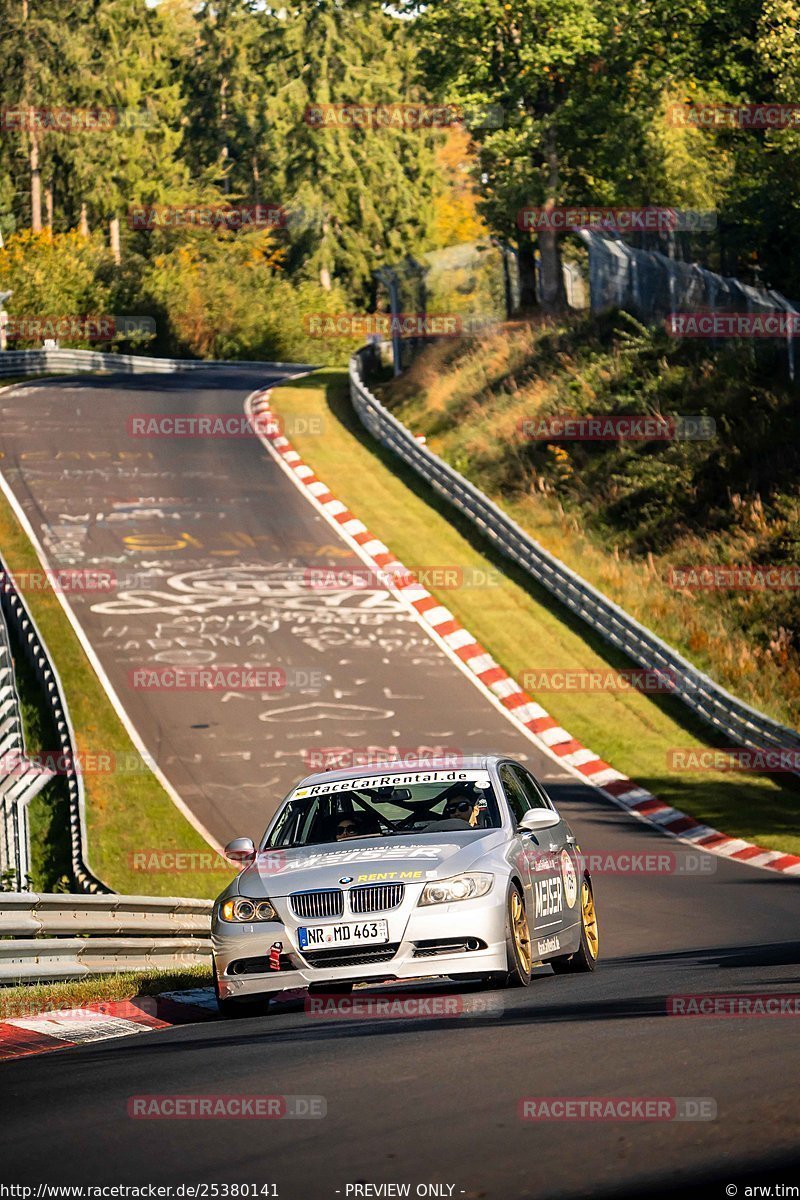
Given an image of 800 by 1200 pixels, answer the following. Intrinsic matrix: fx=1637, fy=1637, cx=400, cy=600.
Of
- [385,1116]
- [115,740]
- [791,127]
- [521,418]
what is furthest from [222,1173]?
[791,127]

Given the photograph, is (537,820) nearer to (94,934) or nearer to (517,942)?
(517,942)

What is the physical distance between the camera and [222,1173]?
214 inches

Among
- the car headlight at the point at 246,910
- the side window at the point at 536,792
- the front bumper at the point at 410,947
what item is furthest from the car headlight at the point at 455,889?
the side window at the point at 536,792

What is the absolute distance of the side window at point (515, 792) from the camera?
10.9 meters

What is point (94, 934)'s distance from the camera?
41.1 feet

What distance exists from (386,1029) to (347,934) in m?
1.05

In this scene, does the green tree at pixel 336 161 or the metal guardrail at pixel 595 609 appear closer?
the metal guardrail at pixel 595 609

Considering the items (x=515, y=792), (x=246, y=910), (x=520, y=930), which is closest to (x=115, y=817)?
(x=515, y=792)

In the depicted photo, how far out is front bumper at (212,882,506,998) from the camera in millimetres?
9445

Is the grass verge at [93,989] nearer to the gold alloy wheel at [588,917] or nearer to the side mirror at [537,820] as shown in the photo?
the gold alloy wheel at [588,917]

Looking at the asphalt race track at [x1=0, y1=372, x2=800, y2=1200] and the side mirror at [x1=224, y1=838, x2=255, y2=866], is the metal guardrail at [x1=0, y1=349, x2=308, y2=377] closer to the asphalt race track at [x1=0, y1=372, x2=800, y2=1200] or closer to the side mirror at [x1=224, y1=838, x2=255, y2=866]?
the asphalt race track at [x1=0, y1=372, x2=800, y2=1200]

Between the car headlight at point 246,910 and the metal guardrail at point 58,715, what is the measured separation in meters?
7.66

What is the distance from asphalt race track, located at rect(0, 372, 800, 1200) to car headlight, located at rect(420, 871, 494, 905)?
633 millimetres

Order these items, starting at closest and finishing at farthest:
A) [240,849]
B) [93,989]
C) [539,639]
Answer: [240,849]
[93,989]
[539,639]
